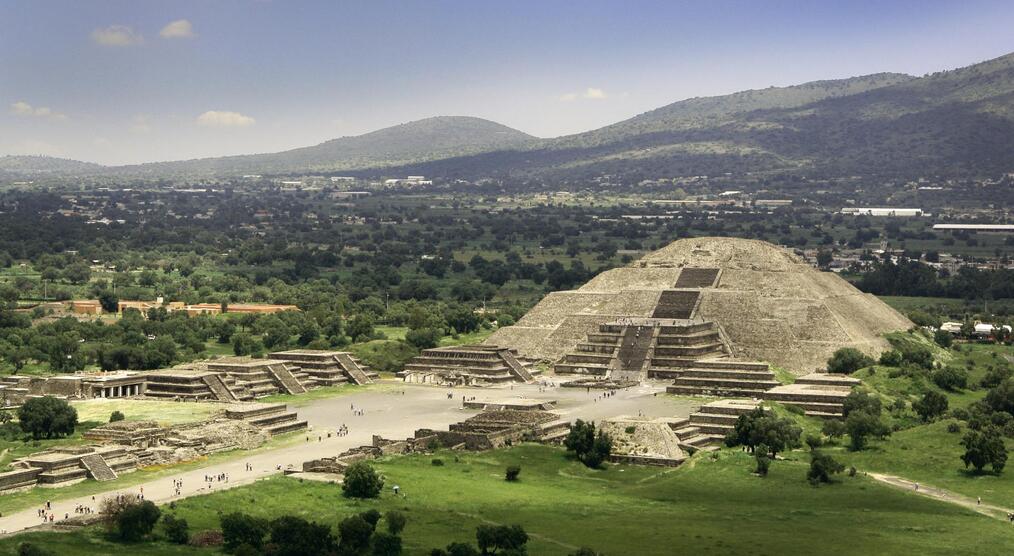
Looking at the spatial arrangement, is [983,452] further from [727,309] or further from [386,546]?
[727,309]

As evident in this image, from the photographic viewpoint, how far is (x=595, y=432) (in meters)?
93.2

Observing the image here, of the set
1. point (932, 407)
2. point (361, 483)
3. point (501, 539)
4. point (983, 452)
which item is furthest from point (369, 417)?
point (501, 539)

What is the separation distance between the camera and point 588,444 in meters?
89.9

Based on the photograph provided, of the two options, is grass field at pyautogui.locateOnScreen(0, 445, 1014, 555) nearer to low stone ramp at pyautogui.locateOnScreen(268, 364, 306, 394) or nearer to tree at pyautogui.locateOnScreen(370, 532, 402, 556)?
tree at pyautogui.locateOnScreen(370, 532, 402, 556)

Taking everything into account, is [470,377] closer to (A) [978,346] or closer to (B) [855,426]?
(B) [855,426]

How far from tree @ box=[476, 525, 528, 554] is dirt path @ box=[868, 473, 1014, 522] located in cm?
2550

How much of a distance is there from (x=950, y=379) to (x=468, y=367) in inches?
1585

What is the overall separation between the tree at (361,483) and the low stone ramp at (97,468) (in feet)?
46.8

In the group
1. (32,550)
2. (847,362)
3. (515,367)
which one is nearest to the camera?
(32,550)

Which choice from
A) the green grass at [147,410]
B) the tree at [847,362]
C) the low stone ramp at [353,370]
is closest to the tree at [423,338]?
the low stone ramp at [353,370]

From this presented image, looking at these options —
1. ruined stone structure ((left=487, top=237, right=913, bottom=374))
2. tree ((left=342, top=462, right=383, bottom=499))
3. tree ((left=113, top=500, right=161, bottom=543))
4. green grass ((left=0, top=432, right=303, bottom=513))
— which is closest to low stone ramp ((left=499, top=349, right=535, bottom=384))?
ruined stone structure ((left=487, top=237, right=913, bottom=374))

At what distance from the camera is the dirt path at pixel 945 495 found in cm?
7631

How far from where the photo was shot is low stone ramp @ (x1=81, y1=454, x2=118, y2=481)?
8138 cm

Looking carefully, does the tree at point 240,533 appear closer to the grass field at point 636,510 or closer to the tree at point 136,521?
the grass field at point 636,510
